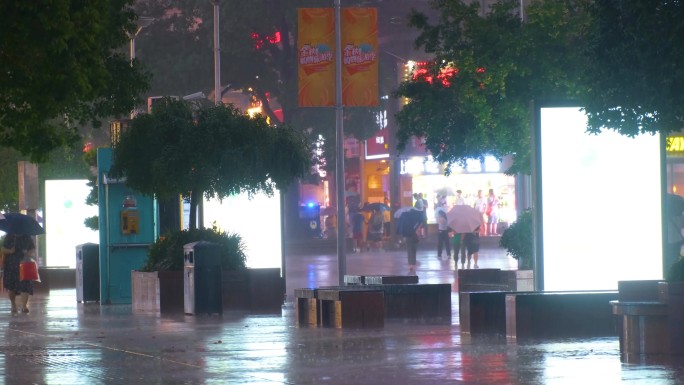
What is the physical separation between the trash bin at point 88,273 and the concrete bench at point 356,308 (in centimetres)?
1006

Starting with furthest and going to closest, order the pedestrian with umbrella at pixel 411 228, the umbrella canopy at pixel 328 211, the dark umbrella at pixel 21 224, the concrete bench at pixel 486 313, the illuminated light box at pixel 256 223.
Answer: the umbrella canopy at pixel 328 211 → the pedestrian with umbrella at pixel 411 228 → the illuminated light box at pixel 256 223 → the dark umbrella at pixel 21 224 → the concrete bench at pixel 486 313

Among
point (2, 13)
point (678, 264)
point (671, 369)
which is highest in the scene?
point (2, 13)

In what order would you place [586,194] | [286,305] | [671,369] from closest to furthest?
1. [671,369]
2. [586,194]
3. [286,305]

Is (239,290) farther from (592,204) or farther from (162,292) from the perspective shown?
(592,204)

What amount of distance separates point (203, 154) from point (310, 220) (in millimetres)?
39211

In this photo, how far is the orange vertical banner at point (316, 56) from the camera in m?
29.0

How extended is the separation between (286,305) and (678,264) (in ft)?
39.4

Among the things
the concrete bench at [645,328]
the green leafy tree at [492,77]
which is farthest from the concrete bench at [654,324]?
the green leafy tree at [492,77]

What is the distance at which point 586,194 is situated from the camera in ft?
56.0

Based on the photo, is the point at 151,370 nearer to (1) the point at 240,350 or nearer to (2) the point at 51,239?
(1) the point at 240,350

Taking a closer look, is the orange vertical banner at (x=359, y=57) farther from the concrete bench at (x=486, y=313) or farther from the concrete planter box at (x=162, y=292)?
the concrete bench at (x=486, y=313)

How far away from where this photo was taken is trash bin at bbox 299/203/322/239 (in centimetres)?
6318

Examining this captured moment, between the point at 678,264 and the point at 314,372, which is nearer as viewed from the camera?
the point at 314,372

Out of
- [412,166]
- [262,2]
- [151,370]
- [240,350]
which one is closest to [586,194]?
[240,350]
